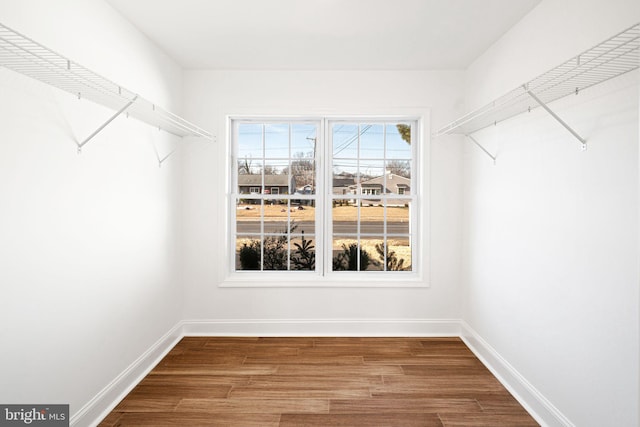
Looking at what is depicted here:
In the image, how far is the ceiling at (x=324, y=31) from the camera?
8.08ft

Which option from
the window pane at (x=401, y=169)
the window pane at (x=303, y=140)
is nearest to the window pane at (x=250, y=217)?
the window pane at (x=303, y=140)

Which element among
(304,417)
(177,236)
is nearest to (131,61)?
(177,236)

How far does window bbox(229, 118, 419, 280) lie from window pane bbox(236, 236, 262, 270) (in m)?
0.01

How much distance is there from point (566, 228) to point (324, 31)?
2.08 metres

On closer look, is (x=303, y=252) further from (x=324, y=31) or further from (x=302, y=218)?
(x=324, y=31)

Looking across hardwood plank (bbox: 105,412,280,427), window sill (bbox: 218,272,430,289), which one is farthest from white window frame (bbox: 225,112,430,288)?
hardwood plank (bbox: 105,412,280,427)

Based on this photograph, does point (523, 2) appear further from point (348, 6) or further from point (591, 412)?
point (591, 412)

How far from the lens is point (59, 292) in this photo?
1975 millimetres

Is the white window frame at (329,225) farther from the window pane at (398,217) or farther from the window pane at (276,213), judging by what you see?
the window pane at (276,213)

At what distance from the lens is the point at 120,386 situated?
2555 millimetres

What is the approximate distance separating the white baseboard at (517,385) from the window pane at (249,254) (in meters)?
2.13

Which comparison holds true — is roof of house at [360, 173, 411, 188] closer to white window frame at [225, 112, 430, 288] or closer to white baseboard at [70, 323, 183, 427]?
white window frame at [225, 112, 430, 288]

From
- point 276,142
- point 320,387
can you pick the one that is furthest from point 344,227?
point 320,387

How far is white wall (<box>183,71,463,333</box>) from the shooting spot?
3633 millimetres
